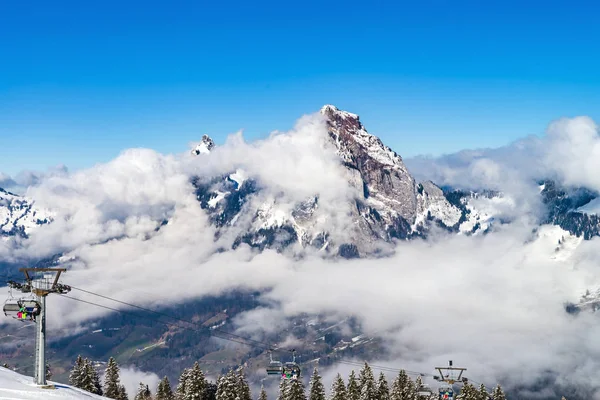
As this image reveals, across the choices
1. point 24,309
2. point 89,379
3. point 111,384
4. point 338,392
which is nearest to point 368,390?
point 338,392

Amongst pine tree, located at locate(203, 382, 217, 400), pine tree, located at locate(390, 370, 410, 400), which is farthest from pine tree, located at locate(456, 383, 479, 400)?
pine tree, located at locate(203, 382, 217, 400)

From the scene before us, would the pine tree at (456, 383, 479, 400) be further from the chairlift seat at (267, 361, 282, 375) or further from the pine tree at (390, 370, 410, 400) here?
the chairlift seat at (267, 361, 282, 375)

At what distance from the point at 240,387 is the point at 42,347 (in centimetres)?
6718

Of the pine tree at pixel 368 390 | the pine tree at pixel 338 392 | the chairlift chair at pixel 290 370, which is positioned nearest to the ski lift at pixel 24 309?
the chairlift chair at pixel 290 370

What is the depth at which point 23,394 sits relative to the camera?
2256 inches

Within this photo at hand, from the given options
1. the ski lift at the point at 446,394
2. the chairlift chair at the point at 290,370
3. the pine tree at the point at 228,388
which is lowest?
the ski lift at the point at 446,394

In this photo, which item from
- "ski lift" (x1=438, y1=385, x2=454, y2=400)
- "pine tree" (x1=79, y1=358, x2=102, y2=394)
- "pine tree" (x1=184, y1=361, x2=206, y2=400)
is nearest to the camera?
"ski lift" (x1=438, y1=385, x2=454, y2=400)

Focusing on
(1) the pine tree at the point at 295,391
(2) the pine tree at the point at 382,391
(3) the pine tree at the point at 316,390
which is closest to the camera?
(1) the pine tree at the point at 295,391

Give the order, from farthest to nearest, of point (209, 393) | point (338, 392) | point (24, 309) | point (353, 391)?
point (353, 391) < point (338, 392) < point (209, 393) < point (24, 309)

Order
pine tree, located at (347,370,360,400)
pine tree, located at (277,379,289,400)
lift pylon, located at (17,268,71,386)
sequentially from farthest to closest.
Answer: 1. pine tree, located at (347,370,360,400)
2. pine tree, located at (277,379,289,400)
3. lift pylon, located at (17,268,71,386)

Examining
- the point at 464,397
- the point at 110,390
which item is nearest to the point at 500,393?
the point at 464,397

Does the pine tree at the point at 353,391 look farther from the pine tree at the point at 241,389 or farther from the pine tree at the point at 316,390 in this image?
the pine tree at the point at 241,389

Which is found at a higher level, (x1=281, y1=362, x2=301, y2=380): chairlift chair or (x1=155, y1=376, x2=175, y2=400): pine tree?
(x1=155, y1=376, x2=175, y2=400): pine tree

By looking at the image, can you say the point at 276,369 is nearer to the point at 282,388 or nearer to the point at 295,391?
the point at 295,391
